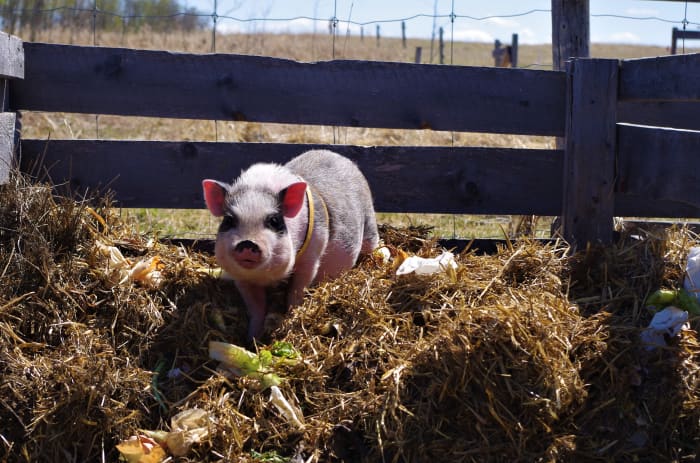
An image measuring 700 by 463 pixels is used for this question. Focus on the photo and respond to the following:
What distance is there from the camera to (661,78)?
4656mm

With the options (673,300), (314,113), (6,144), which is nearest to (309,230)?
(314,113)

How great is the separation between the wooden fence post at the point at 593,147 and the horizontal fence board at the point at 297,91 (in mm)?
470

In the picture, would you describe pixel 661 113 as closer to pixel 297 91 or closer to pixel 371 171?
pixel 371 171

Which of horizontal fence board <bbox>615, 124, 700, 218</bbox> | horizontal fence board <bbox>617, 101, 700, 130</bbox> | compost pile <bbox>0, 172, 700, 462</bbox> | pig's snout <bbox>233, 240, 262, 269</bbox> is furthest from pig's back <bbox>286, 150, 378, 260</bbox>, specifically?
horizontal fence board <bbox>617, 101, 700, 130</bbox>

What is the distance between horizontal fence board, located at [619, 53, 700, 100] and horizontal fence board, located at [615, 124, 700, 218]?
0.21 metres

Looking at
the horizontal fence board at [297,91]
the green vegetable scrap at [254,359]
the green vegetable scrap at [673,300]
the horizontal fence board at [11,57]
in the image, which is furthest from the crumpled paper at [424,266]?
the horizontal fence board at [11,57]

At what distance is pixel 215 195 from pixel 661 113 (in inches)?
138

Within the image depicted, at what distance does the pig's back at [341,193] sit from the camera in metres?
5.01

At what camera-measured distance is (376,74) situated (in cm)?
533

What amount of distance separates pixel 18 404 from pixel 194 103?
96.0 inches

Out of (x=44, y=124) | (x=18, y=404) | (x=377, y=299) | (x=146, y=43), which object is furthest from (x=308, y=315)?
(x=146, y=43)

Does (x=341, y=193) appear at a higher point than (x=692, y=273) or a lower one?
higher

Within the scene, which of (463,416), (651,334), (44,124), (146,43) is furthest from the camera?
(146,43)

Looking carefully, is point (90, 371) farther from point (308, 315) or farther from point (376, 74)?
point (376, 74)
